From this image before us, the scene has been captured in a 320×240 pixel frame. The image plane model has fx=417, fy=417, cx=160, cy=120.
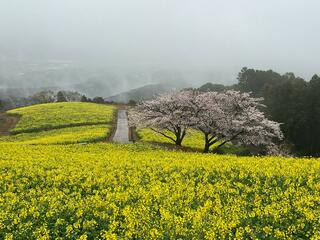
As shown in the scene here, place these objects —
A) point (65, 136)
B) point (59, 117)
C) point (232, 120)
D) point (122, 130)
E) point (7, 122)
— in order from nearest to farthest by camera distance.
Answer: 1. point (232, 120)
2. point (65, 136)
3. point (122, 130)
4. point (7, 122)
5. point (59, 117)

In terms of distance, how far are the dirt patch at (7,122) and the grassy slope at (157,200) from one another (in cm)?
3902

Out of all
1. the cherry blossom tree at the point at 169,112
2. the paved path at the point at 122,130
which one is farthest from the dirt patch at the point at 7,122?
the cherry blossom tree at the point at 169,112

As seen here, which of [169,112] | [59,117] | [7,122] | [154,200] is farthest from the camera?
[59,117]

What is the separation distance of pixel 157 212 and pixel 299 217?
5661 millimetres

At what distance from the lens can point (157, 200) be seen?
18422 mm

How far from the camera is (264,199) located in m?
19.5

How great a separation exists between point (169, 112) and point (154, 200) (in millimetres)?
32539

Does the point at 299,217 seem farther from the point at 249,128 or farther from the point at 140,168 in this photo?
the point at 249,128

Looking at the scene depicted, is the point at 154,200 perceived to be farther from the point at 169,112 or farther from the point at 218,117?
the point at 169,112

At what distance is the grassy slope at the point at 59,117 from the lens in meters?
72.9

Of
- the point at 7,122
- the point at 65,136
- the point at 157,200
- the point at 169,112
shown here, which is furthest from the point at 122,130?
the point at 157,200

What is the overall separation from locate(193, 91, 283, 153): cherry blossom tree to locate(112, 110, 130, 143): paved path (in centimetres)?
1464

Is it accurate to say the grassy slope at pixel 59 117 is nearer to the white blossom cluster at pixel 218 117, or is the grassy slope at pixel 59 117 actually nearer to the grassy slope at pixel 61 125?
the grassy slope at pixel 61 125

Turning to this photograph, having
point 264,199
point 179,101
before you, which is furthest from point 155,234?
point 179,101
